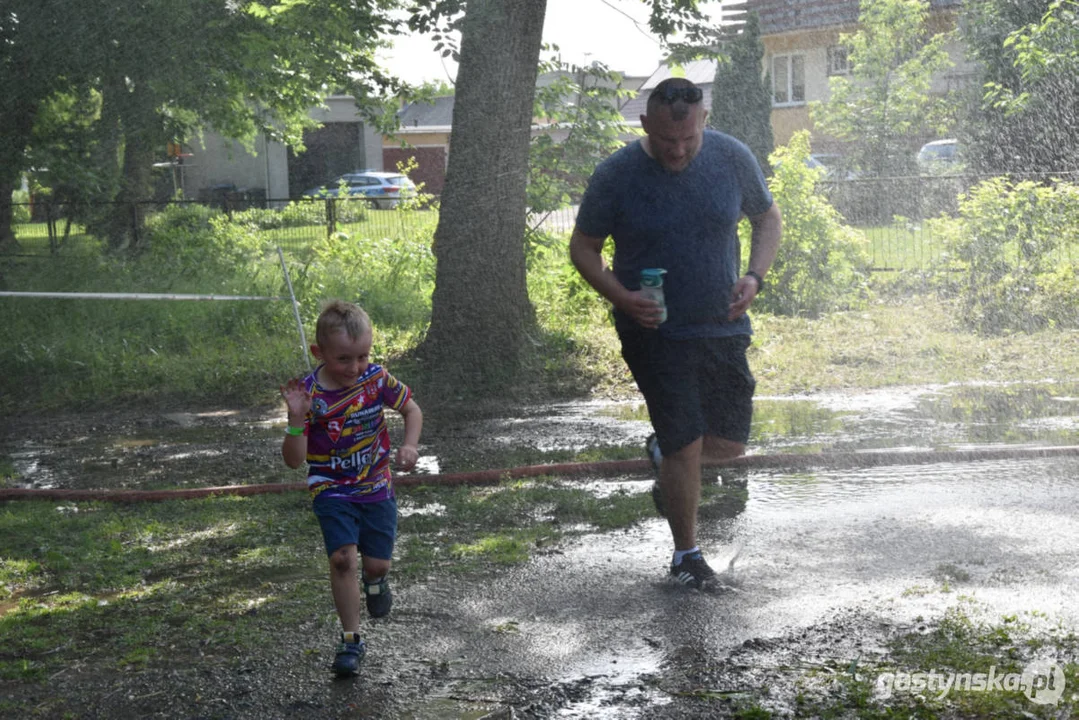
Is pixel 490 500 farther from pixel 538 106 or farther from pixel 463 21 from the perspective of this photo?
pixel 538 106

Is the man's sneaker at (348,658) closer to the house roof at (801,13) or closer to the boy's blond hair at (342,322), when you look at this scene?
the boy's blond hair at (342,322)

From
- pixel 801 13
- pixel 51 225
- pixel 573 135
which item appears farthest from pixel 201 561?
pixel 801 13

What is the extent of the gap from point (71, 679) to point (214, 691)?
0.58 meters

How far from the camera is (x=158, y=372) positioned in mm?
11734

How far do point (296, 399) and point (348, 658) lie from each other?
0.88 m

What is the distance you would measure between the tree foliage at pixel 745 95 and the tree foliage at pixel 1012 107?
202 inches

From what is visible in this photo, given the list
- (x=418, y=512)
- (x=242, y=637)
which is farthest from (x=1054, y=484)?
(x=242, y=637)

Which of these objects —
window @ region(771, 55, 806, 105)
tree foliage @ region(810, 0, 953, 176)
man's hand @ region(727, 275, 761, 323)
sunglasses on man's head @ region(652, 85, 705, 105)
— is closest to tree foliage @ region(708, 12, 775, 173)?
tree foliage @ region(810, 0, 953, 176)

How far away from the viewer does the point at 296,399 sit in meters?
4.04

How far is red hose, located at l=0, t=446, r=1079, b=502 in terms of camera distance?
23.4 feet

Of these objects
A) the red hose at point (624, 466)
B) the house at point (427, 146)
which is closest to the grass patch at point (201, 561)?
the red hose at point (624, 466)

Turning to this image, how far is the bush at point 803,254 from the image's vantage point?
1351cm

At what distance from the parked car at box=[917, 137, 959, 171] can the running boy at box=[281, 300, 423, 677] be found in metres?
27.3

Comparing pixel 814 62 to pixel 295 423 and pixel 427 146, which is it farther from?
pixel 295 423
